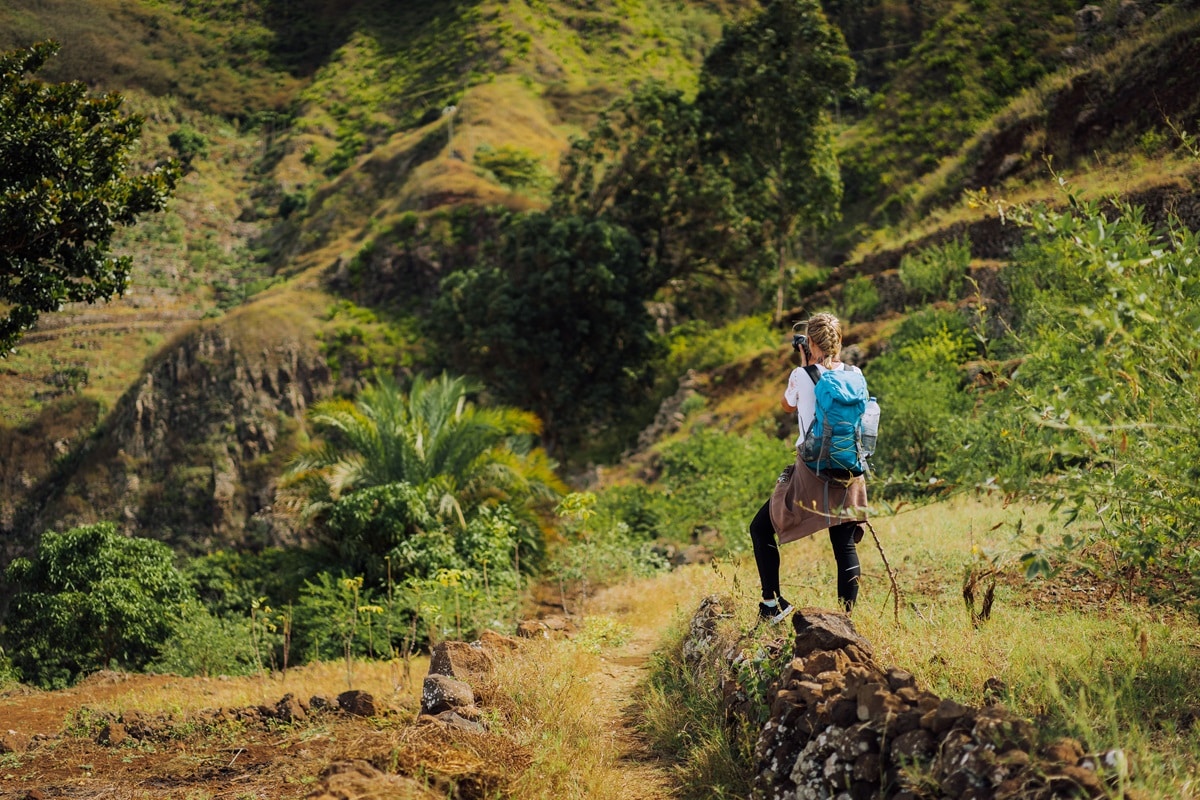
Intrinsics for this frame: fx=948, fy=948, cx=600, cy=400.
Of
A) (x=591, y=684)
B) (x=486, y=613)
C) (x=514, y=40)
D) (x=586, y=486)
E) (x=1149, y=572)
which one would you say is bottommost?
(x=586, y=486)

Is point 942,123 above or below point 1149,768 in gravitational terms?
above

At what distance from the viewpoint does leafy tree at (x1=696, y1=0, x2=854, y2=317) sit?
84.6 feet

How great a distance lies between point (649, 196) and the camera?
2747cm

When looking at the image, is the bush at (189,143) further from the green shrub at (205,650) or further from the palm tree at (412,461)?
the green shrub at (205,650)

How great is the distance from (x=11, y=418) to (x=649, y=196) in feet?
78.0

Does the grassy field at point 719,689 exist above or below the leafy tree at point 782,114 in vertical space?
below

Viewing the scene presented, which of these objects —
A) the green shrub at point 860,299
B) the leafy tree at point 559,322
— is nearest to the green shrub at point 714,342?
the leafy tree at point 559,322

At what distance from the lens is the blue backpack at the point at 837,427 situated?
4.96 m

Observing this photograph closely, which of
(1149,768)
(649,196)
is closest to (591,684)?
(1149,768)

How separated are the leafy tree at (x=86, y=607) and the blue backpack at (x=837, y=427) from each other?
355 inches

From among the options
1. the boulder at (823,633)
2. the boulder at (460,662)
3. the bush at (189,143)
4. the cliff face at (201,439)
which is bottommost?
the cliff face at (201,439)

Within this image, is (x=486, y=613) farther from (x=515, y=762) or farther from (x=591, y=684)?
(x=515, y=762)

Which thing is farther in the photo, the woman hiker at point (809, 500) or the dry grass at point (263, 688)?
the dry grass at point (263, 688)

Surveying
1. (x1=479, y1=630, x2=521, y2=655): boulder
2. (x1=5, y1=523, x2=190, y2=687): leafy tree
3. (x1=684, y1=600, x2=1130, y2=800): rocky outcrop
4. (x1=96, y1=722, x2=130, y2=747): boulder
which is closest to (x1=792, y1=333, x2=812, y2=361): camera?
(x1=684, y1=600, x2=1130, y2=800): rocky outcrop
